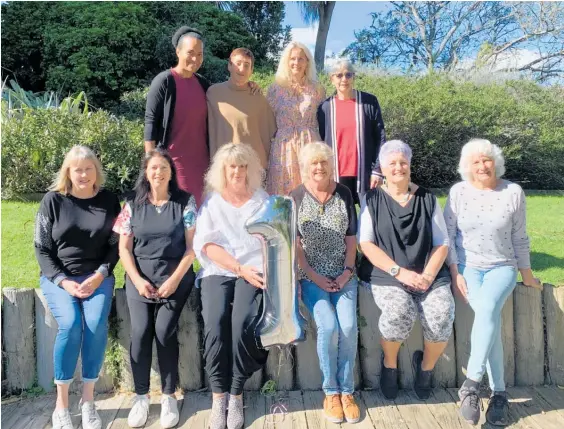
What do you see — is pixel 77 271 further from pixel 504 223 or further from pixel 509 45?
pixel 509 45

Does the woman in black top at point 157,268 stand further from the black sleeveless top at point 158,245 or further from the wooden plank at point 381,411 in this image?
the wooden plank at point 381,411

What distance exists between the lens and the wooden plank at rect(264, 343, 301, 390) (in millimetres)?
3647

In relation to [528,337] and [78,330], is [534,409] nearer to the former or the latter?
[528,337]

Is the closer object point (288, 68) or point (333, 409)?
point (333, 409)

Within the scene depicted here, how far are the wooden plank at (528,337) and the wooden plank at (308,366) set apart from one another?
4.38ft

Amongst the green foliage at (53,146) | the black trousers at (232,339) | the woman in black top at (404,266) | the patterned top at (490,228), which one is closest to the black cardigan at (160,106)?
the black trousers at (232,339)

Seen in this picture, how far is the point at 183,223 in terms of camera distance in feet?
11.3

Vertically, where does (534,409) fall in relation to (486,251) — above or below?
below

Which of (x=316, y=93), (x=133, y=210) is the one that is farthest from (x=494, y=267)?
(x=133, y=210)

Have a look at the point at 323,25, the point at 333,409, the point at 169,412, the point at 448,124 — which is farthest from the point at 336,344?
the point at 323,25

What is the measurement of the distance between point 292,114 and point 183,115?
828 millimetres

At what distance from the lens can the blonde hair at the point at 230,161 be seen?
3490 millimetres

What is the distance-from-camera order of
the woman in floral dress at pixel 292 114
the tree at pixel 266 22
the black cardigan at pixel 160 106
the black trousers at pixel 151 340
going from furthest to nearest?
the tree at pixel 266 22, the woman in floral dress at pixel 292 114, the black cardigan at pixel 160 106, the black trousers at pixel 151 340

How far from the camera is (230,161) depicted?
3465mm
